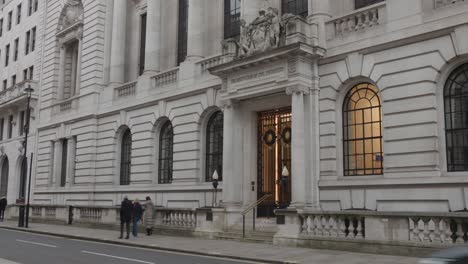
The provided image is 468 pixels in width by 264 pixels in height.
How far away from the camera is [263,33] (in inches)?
859

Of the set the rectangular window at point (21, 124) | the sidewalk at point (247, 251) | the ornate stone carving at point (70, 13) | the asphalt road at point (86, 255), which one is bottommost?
the asphalt road at point (86, 255)

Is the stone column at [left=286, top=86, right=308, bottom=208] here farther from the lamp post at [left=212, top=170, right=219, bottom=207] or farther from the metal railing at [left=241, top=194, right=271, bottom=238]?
the lamp post at [left=212, top=170, right=219, bottom=207]

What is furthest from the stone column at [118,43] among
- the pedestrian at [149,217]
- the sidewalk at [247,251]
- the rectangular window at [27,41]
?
the rectangular window at [27,41]

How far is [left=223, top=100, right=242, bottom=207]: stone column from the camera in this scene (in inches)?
900

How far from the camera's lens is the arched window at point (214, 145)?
2612cm

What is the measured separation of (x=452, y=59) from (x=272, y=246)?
891cm

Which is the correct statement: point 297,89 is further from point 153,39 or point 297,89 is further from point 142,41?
point 142,41

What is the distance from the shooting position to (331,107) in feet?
66.8

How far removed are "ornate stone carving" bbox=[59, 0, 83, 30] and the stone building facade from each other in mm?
602

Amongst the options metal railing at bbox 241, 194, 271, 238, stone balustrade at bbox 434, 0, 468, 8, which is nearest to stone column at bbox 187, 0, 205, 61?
metal railing at bbox 241, 194, 271, 238

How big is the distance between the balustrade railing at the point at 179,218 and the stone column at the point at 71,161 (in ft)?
43.7

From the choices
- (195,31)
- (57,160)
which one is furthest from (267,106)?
(57,160)

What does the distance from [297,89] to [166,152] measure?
11.4 metres

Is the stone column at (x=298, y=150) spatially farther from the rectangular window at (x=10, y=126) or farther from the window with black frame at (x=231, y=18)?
the rectangular window at (x=10, y=126)
